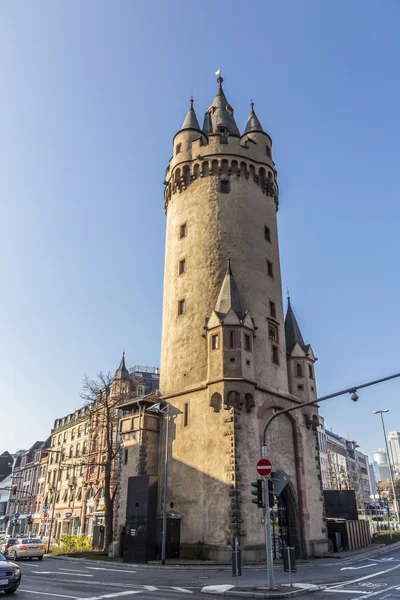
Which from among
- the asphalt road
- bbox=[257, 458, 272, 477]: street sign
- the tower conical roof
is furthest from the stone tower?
bbox=[257, 458, 272, 477]: street sign

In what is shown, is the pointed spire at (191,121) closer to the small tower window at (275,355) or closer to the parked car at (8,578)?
the small tower window at (275,355)

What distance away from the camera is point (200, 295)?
1382 inches

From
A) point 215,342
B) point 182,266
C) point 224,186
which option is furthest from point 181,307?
point 224,186

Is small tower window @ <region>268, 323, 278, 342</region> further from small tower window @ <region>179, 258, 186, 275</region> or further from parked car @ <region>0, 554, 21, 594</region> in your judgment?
parked car @ <region>0, 554, 21, 594</region>

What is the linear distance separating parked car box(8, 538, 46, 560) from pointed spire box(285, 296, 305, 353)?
2221 cm

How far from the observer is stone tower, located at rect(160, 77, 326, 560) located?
28453mm

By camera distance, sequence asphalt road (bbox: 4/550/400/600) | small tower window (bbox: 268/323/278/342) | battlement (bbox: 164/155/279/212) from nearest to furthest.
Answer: asphalt road (bbox: 4/550/400/600), small tower window (bbox: 268/323/278/342), battlement (bbox: 164/155/279/212)

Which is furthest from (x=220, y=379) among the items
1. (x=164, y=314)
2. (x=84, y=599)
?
(x=84, y=599)

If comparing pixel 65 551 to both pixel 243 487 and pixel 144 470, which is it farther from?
pixel 243 487

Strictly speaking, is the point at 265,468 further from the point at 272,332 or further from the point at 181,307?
the point at 181,307

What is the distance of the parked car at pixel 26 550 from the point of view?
31625 mm

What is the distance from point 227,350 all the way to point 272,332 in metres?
5.92

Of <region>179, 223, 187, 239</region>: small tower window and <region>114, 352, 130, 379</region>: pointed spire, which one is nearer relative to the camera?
<region>179, 223, 187, 239</region>: small tower window

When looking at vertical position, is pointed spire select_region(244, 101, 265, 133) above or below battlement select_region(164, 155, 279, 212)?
above
